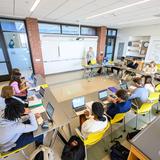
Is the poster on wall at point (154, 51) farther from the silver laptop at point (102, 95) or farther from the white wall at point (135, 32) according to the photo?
the silver laptop at point (102, 95)

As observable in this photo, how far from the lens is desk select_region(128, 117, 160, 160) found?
904 mm

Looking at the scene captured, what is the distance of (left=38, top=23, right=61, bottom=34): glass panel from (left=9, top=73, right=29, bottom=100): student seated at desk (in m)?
3.69

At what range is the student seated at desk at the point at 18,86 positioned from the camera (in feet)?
8.18

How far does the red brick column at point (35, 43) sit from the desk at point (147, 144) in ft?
17.1

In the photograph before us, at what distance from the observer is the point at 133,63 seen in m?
5.51

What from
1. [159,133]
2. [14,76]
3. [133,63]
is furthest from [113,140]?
[133,63]

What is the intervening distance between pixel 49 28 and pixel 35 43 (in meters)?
1.26

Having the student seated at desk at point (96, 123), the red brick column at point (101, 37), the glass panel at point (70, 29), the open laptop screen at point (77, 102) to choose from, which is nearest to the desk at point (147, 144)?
the student seated at desk at point (96, 123)

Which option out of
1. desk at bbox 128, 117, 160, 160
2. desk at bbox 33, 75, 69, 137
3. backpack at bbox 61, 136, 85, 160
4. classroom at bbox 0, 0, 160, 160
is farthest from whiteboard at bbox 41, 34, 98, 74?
desk at bbox 128, 117, 160, 160

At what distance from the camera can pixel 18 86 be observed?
2.57 metres

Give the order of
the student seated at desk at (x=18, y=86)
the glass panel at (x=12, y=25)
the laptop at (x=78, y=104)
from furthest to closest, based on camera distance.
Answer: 1. the glass panel at (x=12, y=25)
2. the student seated at desk at (x=18, y=86)
3. the laptop at (x=78, y=104)

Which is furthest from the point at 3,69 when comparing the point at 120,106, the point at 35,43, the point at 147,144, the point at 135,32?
the point at 135,32

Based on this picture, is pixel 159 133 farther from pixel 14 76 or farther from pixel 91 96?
pixel 14 76

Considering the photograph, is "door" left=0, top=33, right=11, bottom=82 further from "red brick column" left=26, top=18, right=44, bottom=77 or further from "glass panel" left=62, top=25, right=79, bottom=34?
"glass panel" left=62, top=25, right=79, bottom=34
